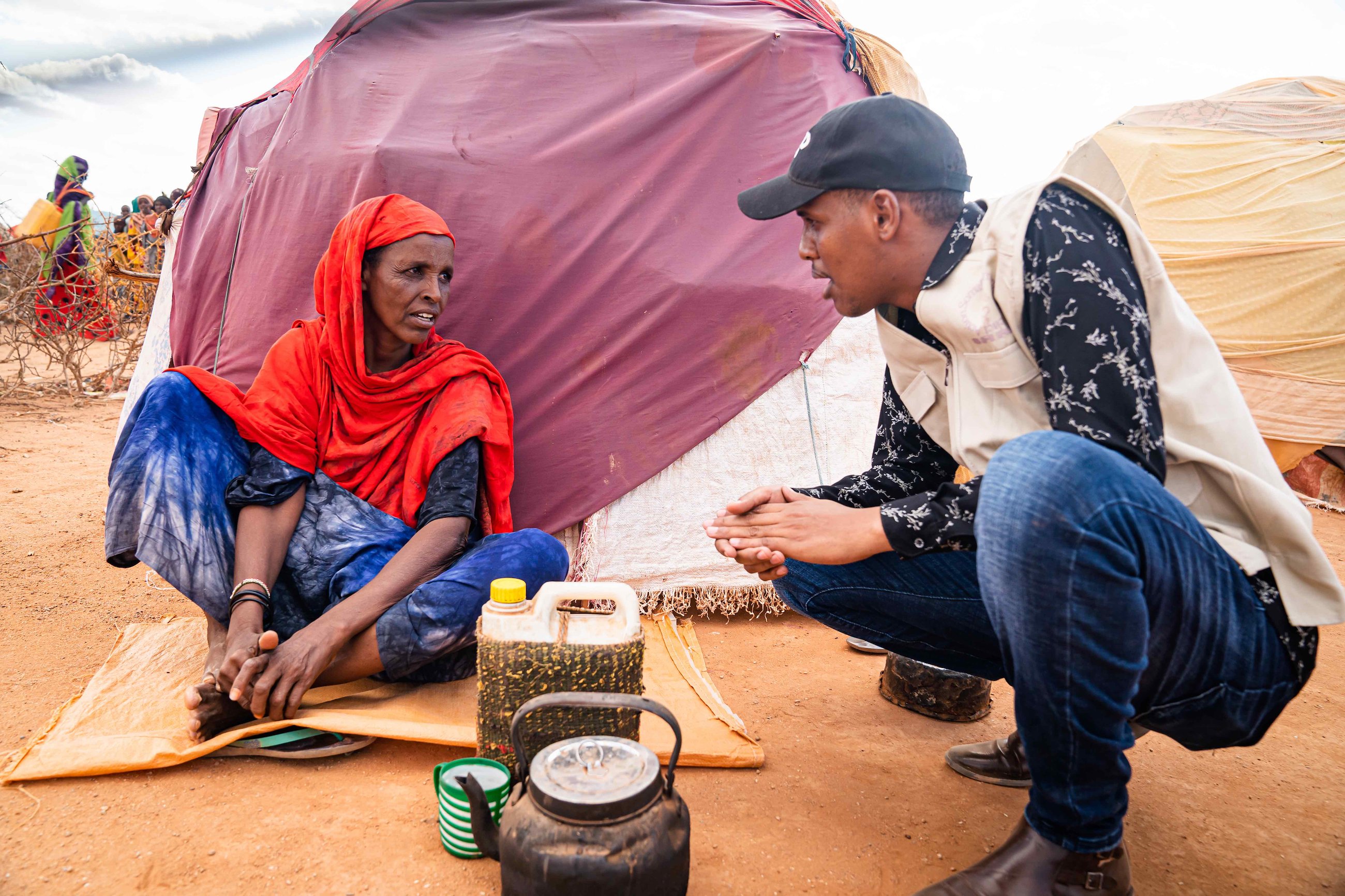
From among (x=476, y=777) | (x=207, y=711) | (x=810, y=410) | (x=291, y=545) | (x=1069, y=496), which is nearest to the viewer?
(x=1069, y=496)

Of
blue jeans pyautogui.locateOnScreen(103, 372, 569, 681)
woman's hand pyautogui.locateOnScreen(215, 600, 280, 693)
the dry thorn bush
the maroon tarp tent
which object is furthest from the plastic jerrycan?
the dry thorn bush

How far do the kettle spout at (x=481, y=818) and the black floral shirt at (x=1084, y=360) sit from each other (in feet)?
2.51

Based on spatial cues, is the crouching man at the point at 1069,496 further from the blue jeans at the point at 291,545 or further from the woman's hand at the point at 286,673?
the woman's hand at the point at 286,673

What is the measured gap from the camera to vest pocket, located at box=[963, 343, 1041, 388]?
1.31m

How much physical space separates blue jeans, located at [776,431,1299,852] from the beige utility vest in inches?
3.2

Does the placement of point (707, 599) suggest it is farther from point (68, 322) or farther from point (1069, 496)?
point (68, 322)

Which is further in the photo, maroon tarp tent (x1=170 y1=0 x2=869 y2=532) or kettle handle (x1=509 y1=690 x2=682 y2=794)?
maroon tarp tent (x1=170 y1=0 x2=869 y2=532)

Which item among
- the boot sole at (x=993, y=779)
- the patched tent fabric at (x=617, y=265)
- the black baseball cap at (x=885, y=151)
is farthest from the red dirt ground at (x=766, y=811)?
the black baseball cap at (x=885, y=151)

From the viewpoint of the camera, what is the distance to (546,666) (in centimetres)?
147

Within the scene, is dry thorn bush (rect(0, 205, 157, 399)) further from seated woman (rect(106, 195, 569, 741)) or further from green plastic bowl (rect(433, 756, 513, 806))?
green plastic bowl (rect(433, 756, 513, 806))

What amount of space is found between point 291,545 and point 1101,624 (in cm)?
181

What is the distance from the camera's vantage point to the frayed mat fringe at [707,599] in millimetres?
2629

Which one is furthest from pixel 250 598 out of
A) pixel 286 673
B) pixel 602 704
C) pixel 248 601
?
pixel 602 704

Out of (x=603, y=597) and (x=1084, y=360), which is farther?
(x=603, y=597)
